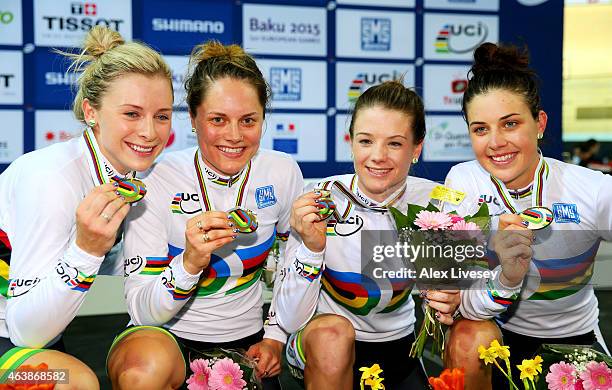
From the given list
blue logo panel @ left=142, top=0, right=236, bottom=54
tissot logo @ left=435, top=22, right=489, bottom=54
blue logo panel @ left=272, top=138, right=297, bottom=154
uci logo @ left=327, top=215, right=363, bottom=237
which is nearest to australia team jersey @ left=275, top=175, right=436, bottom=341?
uci logo @ left=327, top=215, right=363, bottom=237

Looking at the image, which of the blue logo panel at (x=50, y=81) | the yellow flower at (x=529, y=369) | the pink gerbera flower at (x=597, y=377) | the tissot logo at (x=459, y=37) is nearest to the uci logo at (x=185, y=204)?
the yellow flower at (x=529, y=369)

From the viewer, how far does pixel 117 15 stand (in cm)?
483

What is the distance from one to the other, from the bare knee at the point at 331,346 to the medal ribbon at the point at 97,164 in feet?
2.73

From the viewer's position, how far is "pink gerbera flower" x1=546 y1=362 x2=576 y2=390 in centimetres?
169

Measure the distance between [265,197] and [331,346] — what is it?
640 mm

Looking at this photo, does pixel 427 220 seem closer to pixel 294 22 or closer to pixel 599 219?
pixel 599 219

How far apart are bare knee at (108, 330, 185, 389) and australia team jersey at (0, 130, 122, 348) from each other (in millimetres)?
199

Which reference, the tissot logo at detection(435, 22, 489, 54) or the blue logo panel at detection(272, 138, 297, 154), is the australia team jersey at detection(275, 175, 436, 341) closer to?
the blue logo panel at detection(272, 138, 297, 154)

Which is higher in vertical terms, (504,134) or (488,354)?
(504,134)

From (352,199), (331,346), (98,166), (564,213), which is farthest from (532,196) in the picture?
(98,166)

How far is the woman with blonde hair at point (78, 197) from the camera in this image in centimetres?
188

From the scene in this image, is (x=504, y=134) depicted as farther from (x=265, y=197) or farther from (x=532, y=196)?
(x=265, y=197)

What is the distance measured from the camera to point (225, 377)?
1.77m

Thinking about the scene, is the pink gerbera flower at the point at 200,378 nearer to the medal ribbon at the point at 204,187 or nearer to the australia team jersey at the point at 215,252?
the australia team jersey at the point at 215,252
